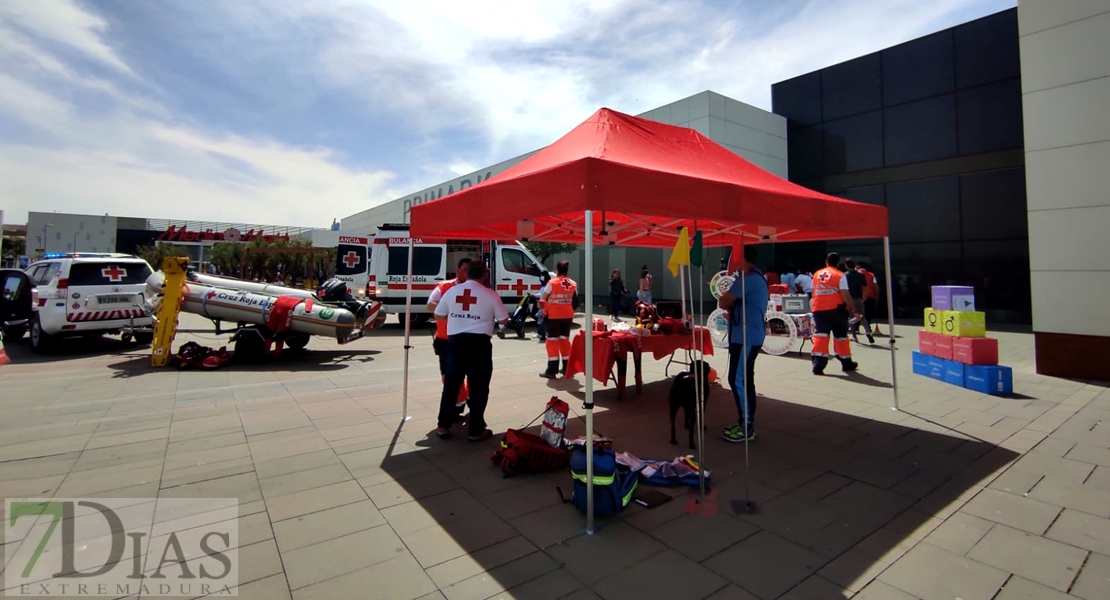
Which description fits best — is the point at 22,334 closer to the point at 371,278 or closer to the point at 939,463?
the point at 371,278

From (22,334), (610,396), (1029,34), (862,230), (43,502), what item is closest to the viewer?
(43,502)

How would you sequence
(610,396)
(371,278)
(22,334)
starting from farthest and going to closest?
(371,278) → (22,334) → (610,396)

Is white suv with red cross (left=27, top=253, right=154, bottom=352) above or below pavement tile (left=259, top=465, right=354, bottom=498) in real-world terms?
above

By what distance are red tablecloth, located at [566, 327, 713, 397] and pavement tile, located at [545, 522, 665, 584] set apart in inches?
105

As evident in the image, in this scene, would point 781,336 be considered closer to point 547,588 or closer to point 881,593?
point 881,593

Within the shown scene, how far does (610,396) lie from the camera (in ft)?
21.4

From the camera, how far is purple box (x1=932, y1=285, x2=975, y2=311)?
23.0 feet

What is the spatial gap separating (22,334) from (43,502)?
12.8 m

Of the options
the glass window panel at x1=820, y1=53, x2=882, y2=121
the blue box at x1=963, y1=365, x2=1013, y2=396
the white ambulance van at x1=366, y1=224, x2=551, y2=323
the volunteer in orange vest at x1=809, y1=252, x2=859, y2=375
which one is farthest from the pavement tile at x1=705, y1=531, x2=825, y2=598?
the glass window panel at x1=820, y1=53, x2=882, y2=121

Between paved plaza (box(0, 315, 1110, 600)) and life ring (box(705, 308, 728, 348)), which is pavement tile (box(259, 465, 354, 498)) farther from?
life ring (box(705, 308, 728, 348))

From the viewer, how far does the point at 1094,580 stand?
8.59 ft

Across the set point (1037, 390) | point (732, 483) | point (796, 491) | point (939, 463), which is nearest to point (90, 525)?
point (732, 483)

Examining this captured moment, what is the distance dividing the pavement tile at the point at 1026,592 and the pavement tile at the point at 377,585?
2801 millimetres

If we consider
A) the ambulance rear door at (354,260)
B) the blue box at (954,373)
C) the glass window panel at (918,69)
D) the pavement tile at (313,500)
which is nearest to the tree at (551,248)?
the ambulance rear door at (354,260)
